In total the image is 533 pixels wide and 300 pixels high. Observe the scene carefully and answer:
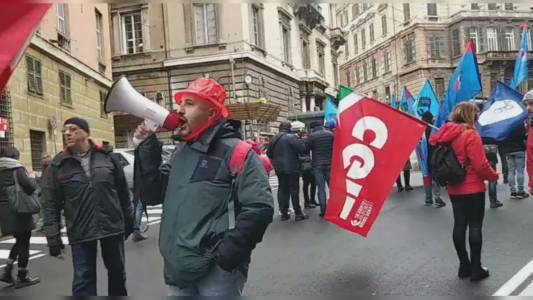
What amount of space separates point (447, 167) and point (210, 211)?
10.1 ft

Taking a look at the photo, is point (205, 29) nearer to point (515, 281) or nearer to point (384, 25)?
point (515, 281)

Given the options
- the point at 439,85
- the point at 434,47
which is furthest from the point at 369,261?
the point at 434,47

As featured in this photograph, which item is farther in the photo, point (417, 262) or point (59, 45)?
point (59, 45)

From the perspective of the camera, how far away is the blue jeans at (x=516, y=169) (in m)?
10.0

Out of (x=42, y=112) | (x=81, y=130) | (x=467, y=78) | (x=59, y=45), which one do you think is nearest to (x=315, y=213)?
(x=467, y=78)

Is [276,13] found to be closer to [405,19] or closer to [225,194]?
[405,19]

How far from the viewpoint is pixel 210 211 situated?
2.99 metres

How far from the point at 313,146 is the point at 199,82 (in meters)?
7.82

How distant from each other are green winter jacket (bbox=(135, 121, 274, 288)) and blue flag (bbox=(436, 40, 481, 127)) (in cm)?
661

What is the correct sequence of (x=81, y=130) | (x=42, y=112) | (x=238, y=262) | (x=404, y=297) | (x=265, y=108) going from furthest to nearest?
(x=265, y=108) → (x=42, y=112) → (x=404, y=297) → (x=81, y=130) → (x=238, y=262)

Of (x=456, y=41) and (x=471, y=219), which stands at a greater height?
(x=456, y=41)

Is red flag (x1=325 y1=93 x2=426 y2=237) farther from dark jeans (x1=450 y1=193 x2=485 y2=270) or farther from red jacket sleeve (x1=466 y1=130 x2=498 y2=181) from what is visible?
dark jeans (x1=450 y1=193 x2=485 y2=270)

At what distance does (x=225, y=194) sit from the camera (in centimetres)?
304

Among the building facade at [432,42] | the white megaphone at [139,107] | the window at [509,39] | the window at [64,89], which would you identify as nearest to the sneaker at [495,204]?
the white megaphone at [139,107]
